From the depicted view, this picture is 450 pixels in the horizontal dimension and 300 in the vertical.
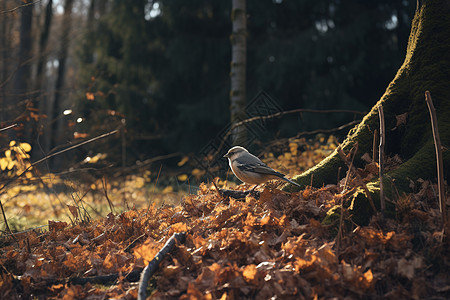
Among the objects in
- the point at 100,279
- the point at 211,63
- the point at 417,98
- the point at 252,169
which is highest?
the point at 211,63

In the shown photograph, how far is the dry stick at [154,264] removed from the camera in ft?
8.57

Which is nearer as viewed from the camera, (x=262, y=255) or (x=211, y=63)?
(x=262, y=255)

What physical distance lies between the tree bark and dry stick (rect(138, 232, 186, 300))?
4.31 metres

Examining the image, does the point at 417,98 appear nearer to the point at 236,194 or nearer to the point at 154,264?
the point at 236,194

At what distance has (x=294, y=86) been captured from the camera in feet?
42.8

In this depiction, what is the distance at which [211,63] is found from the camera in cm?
1391

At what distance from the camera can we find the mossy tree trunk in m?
3.88

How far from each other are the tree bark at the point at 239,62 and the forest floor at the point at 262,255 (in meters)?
3.80

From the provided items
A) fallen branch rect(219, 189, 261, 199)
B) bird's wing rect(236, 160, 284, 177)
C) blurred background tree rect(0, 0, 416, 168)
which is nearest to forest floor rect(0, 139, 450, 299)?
fallen branch rect(219, 189, 261, 199)

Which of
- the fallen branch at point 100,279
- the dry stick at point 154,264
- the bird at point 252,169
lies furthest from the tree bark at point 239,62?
the fallen branch at point 100,279

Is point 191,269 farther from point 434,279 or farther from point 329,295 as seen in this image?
point 434,279

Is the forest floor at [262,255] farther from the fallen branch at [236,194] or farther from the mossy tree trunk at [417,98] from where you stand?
the mossy tree trunk at [417,98]

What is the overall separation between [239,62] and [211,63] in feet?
20.5

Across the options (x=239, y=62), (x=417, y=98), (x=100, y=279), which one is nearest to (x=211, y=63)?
(x=239, y=62)
